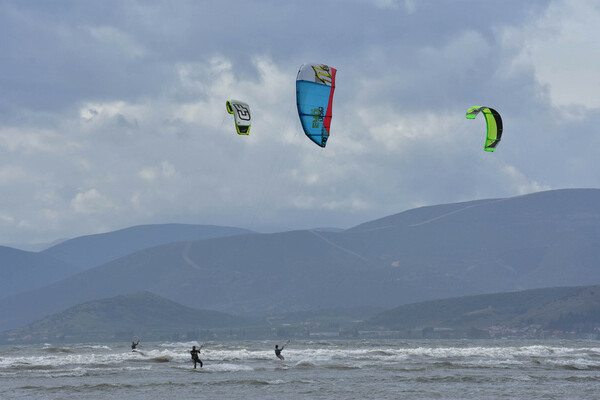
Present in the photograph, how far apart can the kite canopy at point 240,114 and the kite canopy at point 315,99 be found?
65.0 ft

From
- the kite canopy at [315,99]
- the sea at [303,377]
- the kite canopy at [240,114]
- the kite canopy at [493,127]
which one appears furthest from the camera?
the kite canopy at [240,114]

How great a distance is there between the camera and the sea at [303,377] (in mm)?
59438

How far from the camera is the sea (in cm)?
5944

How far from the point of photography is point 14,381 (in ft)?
230

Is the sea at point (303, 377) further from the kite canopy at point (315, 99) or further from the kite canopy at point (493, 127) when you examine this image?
the kite canopy at point (493, 127)

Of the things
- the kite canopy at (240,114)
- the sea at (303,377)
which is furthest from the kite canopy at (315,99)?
the sea at (303,377)

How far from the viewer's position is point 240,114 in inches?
3442

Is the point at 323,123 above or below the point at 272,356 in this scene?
above

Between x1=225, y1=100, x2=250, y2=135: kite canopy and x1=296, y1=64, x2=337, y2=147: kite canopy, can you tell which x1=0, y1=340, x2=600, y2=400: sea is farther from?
x1=225, y1=100, x2=250, y2=135: kite canopy

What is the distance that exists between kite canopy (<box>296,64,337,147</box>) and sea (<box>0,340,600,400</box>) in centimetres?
2077

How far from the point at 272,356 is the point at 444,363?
78.8 ft

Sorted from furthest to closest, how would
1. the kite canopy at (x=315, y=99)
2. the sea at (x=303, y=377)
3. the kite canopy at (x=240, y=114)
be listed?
the kite canopy at (x=240, y=114), the kite canopy at (x=315, y=99), the sea at (x=303, y=377)

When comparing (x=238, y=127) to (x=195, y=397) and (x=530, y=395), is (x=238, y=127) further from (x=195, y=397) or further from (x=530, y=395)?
(x=530, y=395)

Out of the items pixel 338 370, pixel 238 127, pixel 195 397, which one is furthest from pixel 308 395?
pixel 238 127
